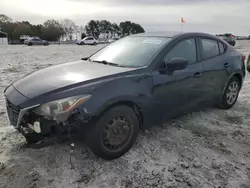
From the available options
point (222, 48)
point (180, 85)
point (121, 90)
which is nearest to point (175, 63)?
point (180, 85)

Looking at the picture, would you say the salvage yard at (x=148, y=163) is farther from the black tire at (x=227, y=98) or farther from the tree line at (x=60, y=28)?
the tree line at (x=60, y=28)

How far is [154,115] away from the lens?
341cm

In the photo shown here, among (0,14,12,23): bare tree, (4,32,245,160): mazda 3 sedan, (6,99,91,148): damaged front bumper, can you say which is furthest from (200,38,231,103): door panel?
(0,14,12,23): bare tree

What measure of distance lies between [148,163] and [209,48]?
239 centimetres

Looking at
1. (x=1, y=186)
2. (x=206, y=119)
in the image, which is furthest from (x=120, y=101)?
(x=206, y=119)

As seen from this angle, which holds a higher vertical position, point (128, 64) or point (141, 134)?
point (128, 64)

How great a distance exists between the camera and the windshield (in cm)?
350

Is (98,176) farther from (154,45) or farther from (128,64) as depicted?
(154,45)

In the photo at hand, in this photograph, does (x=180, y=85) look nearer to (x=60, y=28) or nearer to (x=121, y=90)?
(x=121, y=90)

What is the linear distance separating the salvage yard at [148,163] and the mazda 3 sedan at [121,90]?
0.27 meters

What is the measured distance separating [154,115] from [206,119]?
4.89ft

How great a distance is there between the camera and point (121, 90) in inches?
117

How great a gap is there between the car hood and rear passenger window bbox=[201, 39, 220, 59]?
1.64 metres

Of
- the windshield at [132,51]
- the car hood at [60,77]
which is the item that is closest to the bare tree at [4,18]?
the windshield at [132,51]
